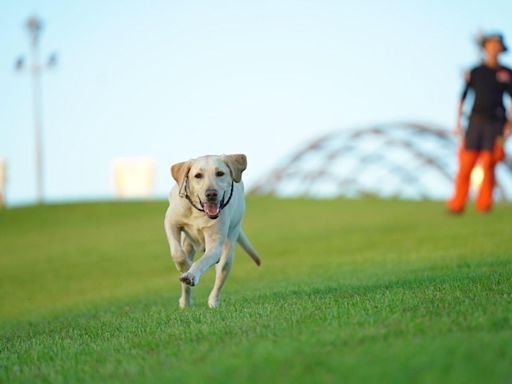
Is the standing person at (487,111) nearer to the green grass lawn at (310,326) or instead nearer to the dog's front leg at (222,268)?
the green grass lawn at (310,326)

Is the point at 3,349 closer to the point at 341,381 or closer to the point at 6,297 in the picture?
the point at 341,381

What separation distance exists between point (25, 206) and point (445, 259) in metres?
28.6

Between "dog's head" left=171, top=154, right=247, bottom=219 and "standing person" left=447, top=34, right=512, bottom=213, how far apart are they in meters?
10.8

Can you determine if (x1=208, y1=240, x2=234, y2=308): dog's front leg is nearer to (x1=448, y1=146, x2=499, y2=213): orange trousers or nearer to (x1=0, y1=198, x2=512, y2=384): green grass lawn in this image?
(x1=0, y1=198, x2=512, y2=384): green grass lawn

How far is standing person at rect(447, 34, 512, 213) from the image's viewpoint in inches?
662

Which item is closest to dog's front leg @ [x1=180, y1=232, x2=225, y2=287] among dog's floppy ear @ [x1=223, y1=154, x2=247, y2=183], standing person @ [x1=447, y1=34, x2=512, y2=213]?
dog's floppy ear @ [x1=223, y1=154, x2=247, y2=183]

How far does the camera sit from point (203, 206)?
6.95 meters

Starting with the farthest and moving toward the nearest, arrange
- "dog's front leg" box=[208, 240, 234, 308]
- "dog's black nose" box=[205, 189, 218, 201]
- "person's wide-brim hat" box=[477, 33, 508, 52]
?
"person's wide-brim hat" box=[477, 33, 508, 52]
"dog's front leg" box=[208, 240, 234, 308]
"dog's black nose" box=[205, 189, 218, 201]

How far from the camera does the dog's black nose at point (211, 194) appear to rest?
680 cm

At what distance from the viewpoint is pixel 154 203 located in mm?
35688

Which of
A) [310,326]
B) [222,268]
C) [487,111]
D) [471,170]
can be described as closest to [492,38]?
[487,111]

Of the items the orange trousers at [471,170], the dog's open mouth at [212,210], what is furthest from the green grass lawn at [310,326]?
the orange trousers at [471,170]

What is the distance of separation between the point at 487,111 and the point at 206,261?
1146cm

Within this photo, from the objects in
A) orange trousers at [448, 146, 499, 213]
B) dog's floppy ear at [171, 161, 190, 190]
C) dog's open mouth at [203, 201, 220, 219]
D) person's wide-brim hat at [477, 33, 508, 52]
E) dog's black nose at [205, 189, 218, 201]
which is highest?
person's wide-brim hat at [477, 33, 508, 52]
